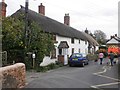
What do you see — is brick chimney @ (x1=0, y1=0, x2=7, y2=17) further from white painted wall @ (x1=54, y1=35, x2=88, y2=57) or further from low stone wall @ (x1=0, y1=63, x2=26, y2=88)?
low stone wall @ (x1=0, y1=63, x2=26, y2=88)

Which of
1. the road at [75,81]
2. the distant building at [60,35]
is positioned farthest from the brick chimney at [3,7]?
the road at [75,81]

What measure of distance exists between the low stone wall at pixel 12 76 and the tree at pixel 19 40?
10.2 m

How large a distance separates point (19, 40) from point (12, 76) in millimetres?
12035

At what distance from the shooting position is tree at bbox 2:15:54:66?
23375 mm

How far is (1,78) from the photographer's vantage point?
10.7 m

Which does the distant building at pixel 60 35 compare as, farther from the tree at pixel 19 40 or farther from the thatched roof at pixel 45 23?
the tree at pixel 19 40

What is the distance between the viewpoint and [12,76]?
1194cm

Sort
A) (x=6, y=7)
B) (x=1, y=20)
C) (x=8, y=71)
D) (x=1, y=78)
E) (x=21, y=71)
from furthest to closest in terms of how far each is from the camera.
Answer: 1. (x=6, y=7)
2. (x=1, y=20)
3. (x=21, y=71)
4. (x=8, y=71)
5. (x=1, y=78)

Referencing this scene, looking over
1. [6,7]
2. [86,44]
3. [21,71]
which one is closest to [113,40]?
[86,44]

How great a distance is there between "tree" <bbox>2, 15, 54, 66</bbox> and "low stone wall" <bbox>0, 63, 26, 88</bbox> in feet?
33.4

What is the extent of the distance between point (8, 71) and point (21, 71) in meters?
1.92

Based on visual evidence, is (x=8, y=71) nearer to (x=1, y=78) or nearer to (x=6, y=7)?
(x=1, y=78)

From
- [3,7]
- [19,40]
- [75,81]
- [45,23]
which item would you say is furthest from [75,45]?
[75,81]

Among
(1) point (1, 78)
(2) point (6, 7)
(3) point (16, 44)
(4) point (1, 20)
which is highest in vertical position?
(2) point (6, 7)
